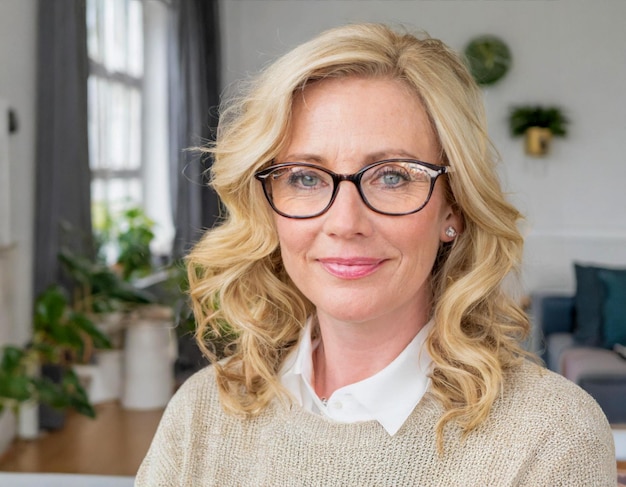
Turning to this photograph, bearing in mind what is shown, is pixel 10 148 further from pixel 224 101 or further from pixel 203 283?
pixel 203 283

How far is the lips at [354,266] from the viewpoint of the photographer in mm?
1244

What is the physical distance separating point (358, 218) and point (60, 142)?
176 centimetres

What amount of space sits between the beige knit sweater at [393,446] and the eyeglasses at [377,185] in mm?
304

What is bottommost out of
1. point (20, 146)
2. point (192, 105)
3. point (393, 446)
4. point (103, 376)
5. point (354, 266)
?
point (103, 376)

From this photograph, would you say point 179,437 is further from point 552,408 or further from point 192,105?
point 192,105

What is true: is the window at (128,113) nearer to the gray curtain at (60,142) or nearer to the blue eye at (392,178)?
the gray curtain at (60,142)

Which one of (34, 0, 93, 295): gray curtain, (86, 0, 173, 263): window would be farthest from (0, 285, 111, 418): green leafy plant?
(86, 0, 173, 263): window

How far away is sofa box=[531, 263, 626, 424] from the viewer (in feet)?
7.11

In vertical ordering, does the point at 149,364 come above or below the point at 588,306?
below

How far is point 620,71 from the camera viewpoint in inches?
86.8

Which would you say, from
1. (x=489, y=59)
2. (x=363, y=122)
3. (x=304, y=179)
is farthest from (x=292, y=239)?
(x=489, y=59)

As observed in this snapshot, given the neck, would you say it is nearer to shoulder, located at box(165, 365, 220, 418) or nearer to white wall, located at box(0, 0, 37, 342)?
shoulder, located at box(165, 365, 220, 418)

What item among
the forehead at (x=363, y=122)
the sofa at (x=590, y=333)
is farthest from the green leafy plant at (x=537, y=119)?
the forehead at (x=363, y=122)

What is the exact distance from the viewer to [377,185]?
1.26m
